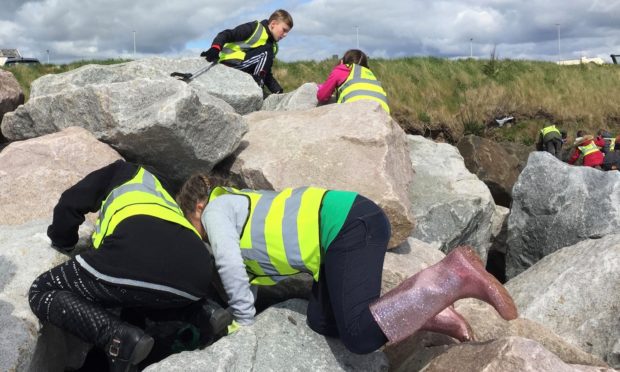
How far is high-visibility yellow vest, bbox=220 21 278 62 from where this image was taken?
7.44 m

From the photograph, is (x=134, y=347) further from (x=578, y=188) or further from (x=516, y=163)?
(x=516, y=163)

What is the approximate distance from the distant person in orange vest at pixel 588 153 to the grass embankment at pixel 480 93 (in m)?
0.83

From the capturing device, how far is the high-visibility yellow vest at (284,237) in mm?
3252

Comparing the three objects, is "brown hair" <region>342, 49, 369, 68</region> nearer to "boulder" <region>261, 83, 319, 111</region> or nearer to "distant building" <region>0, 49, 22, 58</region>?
"boulder" <region>261, 83, 319, 111</region>

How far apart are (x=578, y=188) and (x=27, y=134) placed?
5148 mm

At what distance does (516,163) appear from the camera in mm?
8312

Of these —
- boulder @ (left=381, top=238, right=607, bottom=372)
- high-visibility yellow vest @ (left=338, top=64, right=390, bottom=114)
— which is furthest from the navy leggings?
high-visibility yellow vest @ (left=338, top=64, right=390, bottom=114)

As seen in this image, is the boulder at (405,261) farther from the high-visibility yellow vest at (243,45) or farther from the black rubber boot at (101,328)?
the high-visibility yellow vest at (243,45)

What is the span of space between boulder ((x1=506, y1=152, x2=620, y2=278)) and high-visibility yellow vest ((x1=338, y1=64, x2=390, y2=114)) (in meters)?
1.70

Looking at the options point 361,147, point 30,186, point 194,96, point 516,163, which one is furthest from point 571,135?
point 30,186

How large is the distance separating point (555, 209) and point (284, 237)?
11.5 ft

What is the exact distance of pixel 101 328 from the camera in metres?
3.03

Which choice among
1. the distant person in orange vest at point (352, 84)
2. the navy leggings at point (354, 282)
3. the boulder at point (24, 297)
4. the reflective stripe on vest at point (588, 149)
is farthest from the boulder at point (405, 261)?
the reflective stripe on vest at point (588, 149)

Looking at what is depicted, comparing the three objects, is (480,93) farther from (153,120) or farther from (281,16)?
(153,120)
